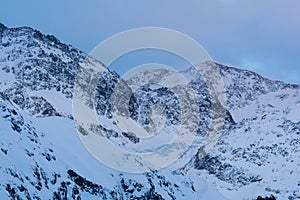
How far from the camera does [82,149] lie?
55531 mm

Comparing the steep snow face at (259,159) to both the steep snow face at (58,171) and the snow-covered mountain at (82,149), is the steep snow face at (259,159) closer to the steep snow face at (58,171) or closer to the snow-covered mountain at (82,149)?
the snow-covered mountain at (82,149)

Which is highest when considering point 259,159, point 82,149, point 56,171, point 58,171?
point 259,159

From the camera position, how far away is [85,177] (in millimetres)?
47250

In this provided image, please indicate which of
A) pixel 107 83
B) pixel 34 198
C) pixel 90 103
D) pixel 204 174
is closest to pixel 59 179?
pixel 34 198

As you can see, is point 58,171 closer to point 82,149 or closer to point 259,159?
point 82,149

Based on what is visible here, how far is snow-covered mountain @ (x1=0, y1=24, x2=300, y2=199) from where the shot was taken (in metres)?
41.5

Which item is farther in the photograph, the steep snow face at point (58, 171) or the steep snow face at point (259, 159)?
the steep snow face at point (259, 159)

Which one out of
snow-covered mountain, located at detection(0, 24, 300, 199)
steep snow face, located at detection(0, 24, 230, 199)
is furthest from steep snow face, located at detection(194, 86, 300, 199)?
steep snow face, located at detection(0, 24, 230, 199)

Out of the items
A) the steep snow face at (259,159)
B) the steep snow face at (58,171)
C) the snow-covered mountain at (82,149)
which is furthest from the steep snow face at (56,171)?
the steep snow face at (259,159)

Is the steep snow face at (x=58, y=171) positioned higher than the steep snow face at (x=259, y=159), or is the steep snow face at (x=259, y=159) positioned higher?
the steep snow face at (x=259, y=159)

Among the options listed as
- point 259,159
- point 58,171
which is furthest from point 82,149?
point 259,159

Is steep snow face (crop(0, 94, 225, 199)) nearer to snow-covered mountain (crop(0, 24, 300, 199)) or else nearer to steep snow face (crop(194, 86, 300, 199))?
snow-covered mountain (crop(0, 24, 300, 199))

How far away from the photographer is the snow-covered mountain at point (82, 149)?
41509 millimetres

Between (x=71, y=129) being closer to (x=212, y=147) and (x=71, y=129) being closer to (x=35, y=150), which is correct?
(x=35, y=150)
